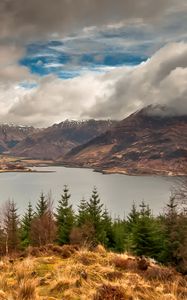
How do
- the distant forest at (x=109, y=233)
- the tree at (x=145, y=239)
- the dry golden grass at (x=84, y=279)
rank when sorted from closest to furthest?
the dry golden grass at (x=84, y=279) → the distant forest at (x=109, y=233) → the tree at (x=145, y=239)

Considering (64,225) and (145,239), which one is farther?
(64,225)

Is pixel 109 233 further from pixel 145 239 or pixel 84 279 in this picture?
pixel 84 279

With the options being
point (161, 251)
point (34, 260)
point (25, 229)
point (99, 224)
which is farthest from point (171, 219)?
point (34, 260)

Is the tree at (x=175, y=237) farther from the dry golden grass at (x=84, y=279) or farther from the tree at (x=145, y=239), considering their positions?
the dry golden grass at (x=84, y=279)

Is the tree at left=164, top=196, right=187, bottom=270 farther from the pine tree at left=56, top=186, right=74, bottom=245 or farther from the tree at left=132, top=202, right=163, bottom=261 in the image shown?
the pine tree at left=56, top=186, right=74, bottom=245

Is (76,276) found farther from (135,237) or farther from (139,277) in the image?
(135,237)

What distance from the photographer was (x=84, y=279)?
8359mm

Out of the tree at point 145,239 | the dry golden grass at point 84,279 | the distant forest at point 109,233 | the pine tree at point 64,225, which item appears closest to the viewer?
the dry golden grass at point 84,279

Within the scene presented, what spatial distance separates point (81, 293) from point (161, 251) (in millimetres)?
50870

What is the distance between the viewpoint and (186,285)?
27.9 ft

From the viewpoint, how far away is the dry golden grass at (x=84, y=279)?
23.6 feet

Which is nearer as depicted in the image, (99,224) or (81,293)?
(81,293)

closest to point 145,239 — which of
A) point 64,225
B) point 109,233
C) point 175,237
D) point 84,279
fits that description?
point 175,237

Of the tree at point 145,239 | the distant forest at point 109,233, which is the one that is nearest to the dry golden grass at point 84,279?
the distant forest at point 109,233
